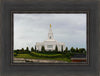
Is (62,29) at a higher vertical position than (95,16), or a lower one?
lower

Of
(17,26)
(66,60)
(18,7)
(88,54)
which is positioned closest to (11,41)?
(17,26)

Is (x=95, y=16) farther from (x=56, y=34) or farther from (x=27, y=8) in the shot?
(x=27, y=8)

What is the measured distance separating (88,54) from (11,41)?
2.70ft

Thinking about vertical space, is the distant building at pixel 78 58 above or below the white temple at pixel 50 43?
below

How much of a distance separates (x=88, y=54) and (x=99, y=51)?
0.37ft

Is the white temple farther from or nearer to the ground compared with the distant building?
farther from the ground

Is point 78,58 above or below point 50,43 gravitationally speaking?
below

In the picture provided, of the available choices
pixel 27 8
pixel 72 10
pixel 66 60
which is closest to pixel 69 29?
pixel 72 10

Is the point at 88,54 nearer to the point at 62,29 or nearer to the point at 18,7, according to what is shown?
the point at 62,29

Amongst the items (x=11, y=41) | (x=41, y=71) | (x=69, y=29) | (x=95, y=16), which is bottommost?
(x=41, y=71)

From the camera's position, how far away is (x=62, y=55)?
1485 mm

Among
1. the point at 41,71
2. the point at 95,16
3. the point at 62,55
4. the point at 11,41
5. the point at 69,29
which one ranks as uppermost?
the point at 95,16

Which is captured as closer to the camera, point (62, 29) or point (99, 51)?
point (99, 51)

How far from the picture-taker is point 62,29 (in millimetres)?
1552
